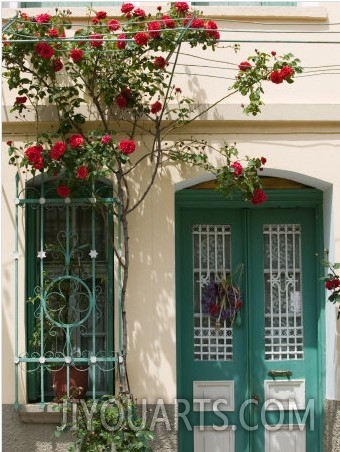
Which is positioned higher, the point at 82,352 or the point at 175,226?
the point at 175,226

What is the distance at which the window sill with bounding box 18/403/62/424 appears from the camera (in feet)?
26.5

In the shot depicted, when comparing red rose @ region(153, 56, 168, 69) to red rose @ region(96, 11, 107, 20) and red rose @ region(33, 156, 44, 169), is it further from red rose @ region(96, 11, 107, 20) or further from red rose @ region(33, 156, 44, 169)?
red rose @ region(33, 156, 44, 169)

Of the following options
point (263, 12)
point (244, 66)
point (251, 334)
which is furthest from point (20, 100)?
point (251, 334)

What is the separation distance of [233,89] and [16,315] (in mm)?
2492

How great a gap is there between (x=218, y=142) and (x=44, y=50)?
1.60m

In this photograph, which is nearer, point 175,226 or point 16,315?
point 16,315

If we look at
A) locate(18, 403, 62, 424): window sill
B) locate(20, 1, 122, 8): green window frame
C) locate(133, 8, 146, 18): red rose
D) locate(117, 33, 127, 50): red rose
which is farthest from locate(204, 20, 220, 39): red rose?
locate(18, 403, 62, 424): window sill

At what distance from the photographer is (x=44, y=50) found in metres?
7.75

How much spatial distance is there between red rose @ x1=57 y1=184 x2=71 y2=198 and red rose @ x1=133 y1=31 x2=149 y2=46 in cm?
125

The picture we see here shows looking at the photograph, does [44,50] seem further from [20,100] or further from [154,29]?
[154,29]

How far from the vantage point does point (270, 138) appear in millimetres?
8367

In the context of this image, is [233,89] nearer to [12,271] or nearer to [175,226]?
[175,226]

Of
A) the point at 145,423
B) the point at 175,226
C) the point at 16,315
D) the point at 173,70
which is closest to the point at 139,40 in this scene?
the point at 173,70

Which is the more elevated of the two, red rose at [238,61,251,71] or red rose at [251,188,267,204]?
red rose at [238,61,251,71]
